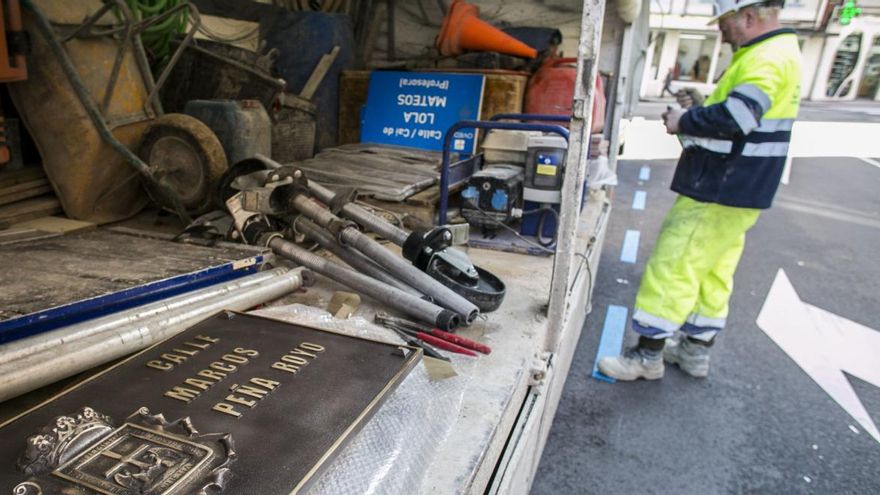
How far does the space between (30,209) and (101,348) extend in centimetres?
193

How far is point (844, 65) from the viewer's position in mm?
24781

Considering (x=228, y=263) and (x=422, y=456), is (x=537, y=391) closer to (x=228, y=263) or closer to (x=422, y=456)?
(x=422, y=456)

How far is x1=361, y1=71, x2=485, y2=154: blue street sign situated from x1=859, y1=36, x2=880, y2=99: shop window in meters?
29.0

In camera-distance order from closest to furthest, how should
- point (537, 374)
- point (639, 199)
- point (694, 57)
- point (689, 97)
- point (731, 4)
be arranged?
point (537, 374)
point (731, 4)
point (689, 97)
point (639, 199)
point (694, 57)

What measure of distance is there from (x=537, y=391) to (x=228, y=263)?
1199 mm

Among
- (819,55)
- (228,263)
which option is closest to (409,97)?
(228,263)

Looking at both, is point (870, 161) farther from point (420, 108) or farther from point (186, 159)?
point (186, 159)

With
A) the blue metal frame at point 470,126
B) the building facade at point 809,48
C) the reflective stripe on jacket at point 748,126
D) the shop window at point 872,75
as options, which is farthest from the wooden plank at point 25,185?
the shop window at point 872,75

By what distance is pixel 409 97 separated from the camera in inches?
175

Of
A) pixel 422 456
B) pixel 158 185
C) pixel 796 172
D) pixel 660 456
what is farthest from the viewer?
pixel 796 172

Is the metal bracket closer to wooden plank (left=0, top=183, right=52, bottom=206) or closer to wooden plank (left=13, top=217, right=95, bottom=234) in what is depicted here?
wooden plank (left=13, top=217, right=95, bottom=234)

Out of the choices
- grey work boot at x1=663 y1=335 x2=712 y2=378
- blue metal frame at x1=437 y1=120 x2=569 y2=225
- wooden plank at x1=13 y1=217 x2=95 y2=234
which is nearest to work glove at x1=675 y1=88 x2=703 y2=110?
blue metal frame at x1=437 y1=120 x2=569 y2=225

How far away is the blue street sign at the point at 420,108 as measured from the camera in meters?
4.25

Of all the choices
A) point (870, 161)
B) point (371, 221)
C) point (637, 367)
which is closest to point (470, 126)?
point (371, 221)
